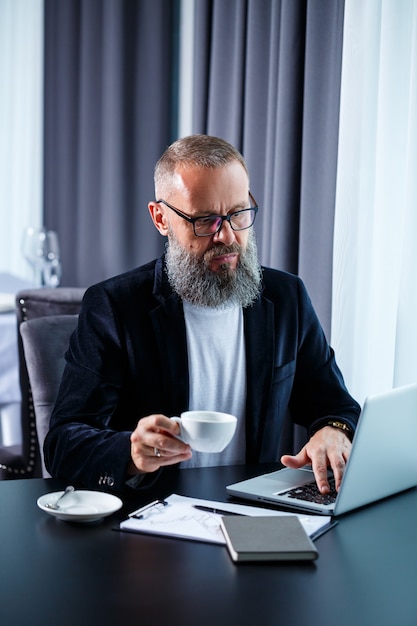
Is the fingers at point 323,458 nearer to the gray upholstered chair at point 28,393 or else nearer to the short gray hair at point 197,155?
the short gray hair at point 197,155

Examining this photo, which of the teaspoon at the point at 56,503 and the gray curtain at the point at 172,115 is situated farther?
the gray curtain at the point at 172,115

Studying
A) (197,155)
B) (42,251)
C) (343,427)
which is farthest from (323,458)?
(42,251)

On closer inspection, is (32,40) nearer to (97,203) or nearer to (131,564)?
(97,203)

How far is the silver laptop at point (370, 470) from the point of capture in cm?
133

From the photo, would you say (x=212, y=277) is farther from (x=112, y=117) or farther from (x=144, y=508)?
(x=112, y=117)

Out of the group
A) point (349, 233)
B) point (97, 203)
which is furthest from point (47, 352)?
point (97, 203)

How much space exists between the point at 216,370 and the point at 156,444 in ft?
1.93

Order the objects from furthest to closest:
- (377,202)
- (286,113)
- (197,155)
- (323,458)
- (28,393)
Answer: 1. (286,113)
2. (377,202)
3. (28,393)
4. (197,155)
5. (323,458)

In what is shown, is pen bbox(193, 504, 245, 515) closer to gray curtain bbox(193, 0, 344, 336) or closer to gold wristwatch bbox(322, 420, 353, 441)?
gold wristwatch bbox(322, 420, 353, 441)

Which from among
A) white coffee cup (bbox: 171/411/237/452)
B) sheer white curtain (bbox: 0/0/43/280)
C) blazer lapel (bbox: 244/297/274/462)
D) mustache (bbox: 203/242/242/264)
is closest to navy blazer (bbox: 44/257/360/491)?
blazer lapel (bbox: 244/297/274/462)

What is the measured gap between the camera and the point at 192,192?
1.83 meters

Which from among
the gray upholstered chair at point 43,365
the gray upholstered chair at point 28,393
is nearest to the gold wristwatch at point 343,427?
the gray upholstered chair at point 43,365

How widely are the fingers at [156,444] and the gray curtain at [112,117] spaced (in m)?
2.60

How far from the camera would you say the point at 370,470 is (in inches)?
54.8
